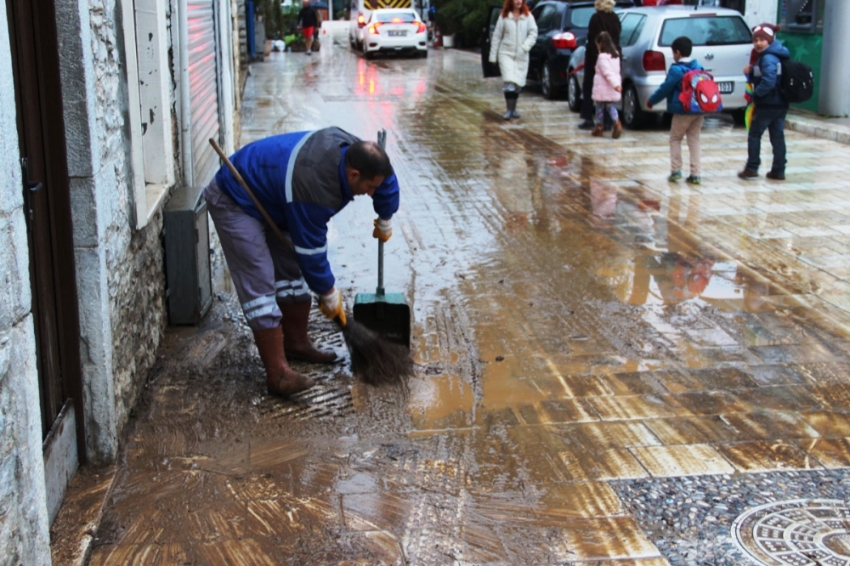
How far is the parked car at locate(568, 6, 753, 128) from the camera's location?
539 inches

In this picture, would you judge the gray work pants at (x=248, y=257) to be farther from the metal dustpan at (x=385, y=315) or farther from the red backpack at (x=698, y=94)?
the red backpack at (x=698, y=94)

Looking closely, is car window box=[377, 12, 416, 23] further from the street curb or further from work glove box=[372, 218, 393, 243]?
work glove box=[372, 218, 393, 243]

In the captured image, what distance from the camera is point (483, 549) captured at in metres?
3.85

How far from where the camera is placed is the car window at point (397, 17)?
28.9 m

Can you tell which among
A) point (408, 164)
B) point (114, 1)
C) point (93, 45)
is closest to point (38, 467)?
point (93, 45)

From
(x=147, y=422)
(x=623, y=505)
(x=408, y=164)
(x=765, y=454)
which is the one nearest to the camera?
(x=623, y=505)

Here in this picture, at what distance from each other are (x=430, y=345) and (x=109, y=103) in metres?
2.40

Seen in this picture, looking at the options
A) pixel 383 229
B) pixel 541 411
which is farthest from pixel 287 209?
pixel 541 411

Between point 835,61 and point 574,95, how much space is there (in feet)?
12.9

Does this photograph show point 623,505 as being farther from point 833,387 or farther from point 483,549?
point 833,387

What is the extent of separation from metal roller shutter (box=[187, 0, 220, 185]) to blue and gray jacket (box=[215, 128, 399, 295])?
224 centimetres

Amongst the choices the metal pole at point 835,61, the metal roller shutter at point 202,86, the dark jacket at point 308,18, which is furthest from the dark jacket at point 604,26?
the dark jacket at point 308,18

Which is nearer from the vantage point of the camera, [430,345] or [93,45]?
[93,45]

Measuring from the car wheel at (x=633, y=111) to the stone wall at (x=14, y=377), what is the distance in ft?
39.8
